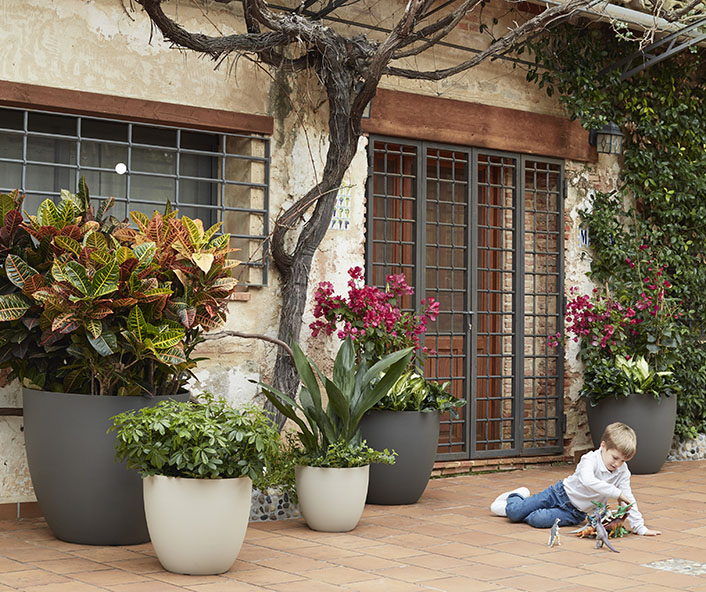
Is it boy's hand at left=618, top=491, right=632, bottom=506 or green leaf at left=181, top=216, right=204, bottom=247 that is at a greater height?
green leaf at left=181, top=216, right=204, bottom=247

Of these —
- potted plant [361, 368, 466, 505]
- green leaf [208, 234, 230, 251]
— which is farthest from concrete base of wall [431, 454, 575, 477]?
green leaf [208, 234, 230, 251]

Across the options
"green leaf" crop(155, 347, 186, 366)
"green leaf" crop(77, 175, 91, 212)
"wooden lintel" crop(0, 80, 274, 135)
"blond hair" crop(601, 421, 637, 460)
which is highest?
"wooden lintel" crop(0, 80, 274, 135)

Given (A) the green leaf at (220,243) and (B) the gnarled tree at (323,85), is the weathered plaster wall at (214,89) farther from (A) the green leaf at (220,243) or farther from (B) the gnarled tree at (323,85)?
(A) the green leaf at (220,243)

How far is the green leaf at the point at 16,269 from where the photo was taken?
16.0 ft

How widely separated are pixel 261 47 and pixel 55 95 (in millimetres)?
1295

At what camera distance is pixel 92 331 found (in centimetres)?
473

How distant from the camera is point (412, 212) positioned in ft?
24.4

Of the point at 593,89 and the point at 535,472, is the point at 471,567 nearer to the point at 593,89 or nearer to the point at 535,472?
the point at 535,472

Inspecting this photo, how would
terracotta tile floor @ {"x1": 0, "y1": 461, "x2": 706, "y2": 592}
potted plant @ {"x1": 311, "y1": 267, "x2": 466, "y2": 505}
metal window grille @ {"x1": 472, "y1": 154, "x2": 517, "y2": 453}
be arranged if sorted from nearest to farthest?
1. terracotta tile floor @ {"x1": 0, "y1": 461, "x2": 706, "y2": 592}
2. potted plant @ {"x1": 311, "y1": 267, "x2": 466, "y2": 505}
3. metal window grille @ {"x1": 472, "y1": 154, "x2": 517, "y2": 453}

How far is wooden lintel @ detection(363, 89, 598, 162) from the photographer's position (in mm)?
7168

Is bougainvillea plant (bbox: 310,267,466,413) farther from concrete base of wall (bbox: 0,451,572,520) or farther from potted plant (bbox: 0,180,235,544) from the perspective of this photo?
potted plant (bbox: 0,180,235,544)

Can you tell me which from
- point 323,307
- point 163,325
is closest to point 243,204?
point 323,307

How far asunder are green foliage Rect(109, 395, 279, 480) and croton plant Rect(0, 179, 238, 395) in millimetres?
492

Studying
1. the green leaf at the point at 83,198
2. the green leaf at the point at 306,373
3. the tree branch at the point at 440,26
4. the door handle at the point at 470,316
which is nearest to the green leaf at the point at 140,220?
the green leaf at the point at 83,198
